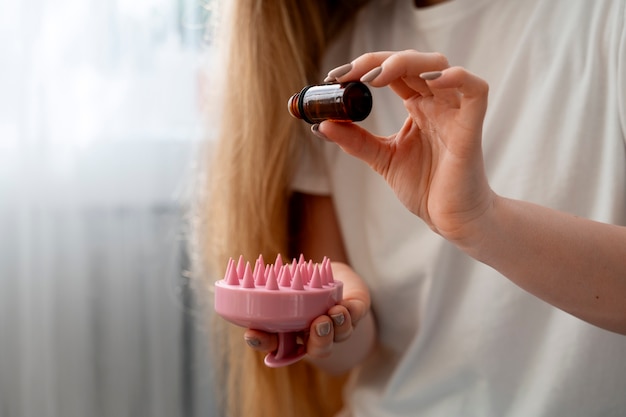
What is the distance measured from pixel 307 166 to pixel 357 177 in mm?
60

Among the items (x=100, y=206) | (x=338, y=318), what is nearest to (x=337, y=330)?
(x=338, y=318)

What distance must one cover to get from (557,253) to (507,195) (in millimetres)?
183

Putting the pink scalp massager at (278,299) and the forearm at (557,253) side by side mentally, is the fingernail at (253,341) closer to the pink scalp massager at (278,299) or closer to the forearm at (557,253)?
the pink scalp massager at (278,299)

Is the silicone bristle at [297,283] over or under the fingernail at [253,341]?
over

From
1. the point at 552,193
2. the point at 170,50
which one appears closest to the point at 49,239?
the point at 170,50

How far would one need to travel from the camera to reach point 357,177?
78cm

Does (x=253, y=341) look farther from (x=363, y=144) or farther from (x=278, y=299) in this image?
(x=363, y=144)

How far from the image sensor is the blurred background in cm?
76

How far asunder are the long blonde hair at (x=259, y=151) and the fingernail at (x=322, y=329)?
0.25 meters

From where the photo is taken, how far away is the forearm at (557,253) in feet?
1.56

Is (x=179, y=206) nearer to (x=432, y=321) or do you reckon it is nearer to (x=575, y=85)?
(x=432, y=321)

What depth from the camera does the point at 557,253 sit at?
0.48 metres

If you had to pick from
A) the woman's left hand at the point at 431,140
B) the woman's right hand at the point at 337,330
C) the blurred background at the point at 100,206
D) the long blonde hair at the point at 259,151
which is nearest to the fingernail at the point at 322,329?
the woman's right hand at the point at 337,330

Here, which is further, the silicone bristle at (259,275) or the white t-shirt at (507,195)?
the white t-shirt at (507,195)
